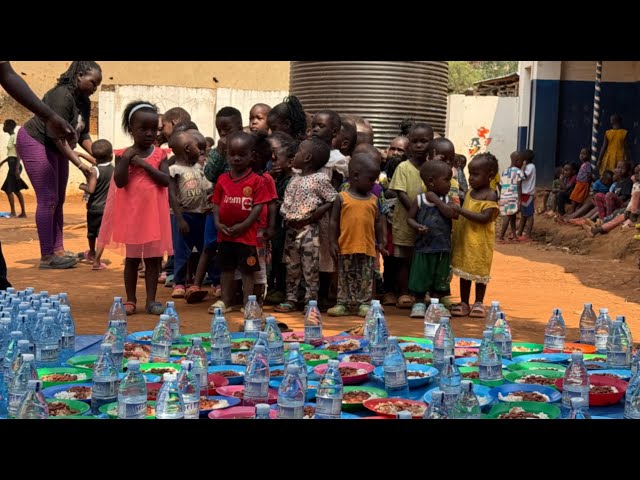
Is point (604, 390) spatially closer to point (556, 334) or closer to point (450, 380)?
point (450, 380)

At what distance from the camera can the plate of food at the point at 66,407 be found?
13.4 feet

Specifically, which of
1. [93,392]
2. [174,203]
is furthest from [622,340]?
[174,203]

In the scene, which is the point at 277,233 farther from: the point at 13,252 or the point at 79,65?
the point at 13,252

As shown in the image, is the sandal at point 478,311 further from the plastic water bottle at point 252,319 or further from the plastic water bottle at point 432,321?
the plastic water bottle at point 252,319

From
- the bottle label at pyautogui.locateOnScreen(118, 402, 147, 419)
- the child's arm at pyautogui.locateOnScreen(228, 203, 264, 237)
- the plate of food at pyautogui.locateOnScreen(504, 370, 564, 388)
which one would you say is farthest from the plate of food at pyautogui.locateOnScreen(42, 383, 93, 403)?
the child's arm at pyautogui.locateOnScreen(228, 203, 264, 237)

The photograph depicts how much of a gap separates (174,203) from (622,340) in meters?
4.37

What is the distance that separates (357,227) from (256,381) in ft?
10.9

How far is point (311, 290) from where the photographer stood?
7.75m

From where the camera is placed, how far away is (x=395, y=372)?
4.70m

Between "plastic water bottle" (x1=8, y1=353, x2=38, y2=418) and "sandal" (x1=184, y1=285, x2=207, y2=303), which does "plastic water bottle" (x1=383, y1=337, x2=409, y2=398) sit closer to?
"plastic water bottle" (x1=8, y1=353, x2=38, y2=418)

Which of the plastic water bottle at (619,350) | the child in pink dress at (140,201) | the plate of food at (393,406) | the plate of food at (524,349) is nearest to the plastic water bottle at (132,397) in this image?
the plate of food at (393,406)

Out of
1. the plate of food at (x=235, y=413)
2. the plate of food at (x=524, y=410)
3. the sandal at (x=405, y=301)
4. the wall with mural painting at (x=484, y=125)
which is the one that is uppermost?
the wall with mural painting at (x=484, y=125)

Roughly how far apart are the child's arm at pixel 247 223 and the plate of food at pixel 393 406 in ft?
10.4
